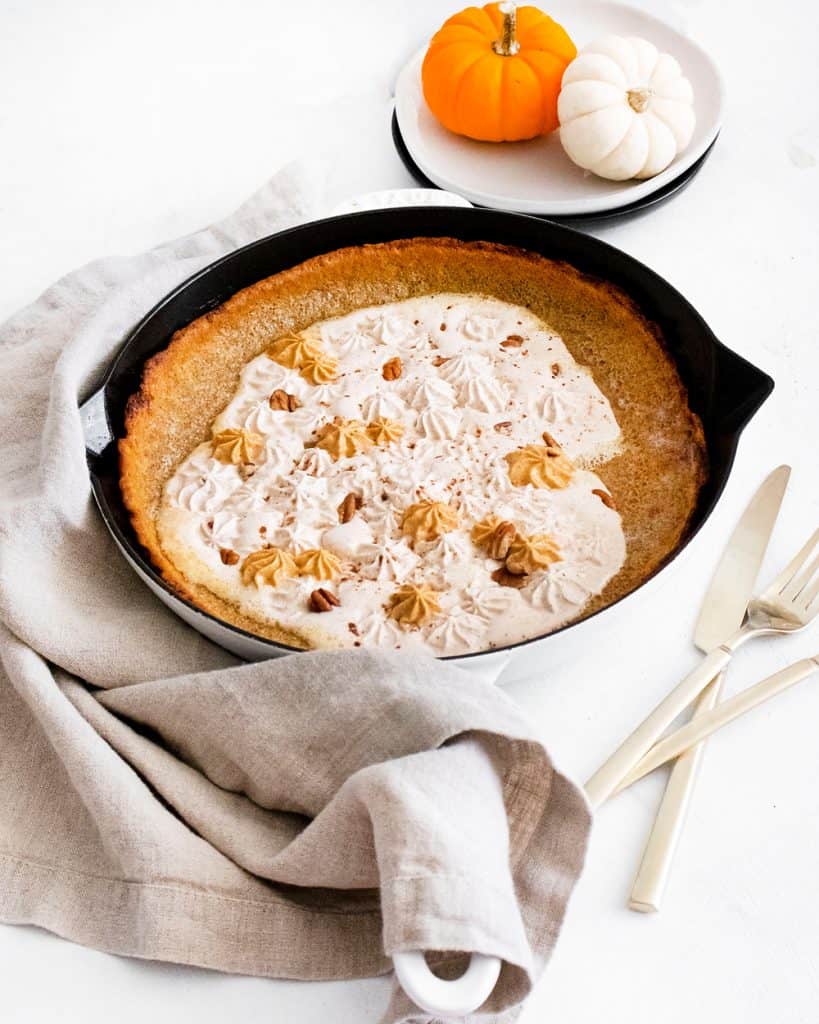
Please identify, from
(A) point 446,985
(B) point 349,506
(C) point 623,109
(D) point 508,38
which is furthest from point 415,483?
(D) point 508,38

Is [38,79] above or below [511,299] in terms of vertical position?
below

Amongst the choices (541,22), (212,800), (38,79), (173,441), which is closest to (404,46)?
(541,22)

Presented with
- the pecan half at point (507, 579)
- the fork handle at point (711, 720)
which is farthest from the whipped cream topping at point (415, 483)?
the fork handle at point (711, 720)

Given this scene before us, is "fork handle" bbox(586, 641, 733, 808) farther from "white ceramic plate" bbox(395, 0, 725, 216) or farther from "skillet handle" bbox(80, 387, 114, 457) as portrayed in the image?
"white ceramic plate" bbox(395, 0, 725, 216)

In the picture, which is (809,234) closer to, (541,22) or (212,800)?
(541,22)

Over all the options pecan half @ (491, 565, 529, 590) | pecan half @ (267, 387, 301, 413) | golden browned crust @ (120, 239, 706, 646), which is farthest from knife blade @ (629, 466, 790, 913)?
pecan half @ (267, 387, 301, 413)
